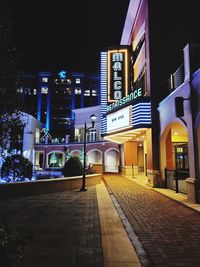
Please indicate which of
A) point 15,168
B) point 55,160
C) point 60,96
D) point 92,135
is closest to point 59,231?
point 15,168

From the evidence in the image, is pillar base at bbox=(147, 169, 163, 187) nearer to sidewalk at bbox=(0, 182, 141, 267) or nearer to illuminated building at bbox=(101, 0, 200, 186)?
illuminated building at bbox=(101, 0, 200, 186)

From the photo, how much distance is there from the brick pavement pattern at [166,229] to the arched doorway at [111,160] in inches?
893

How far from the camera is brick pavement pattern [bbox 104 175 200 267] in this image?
4141mm

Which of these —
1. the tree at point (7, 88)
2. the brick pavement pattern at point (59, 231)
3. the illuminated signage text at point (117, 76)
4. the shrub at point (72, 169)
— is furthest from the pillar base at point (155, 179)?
the tree at point (7, 88)

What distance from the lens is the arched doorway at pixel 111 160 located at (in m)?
32.3

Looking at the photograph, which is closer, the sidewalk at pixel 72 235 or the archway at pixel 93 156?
the sidewalk at pixel 72 235

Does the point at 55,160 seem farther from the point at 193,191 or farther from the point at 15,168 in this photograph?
the point at 193,191

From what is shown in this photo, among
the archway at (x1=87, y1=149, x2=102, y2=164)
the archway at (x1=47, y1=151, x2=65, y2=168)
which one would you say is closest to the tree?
the archway at (x1=87, y1=149, x2=102, y2=164)

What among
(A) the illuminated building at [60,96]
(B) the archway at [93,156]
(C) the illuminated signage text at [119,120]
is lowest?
(B) the archway at [93,156]

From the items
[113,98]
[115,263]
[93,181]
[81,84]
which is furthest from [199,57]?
[81,84]

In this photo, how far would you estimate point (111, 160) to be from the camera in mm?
32688

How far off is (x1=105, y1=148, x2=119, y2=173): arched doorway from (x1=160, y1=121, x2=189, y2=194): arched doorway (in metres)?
17.1

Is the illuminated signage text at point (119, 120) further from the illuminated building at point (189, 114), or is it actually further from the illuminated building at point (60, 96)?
the illuminated building at point (60, 96)

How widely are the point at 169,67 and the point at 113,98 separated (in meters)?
6.73
